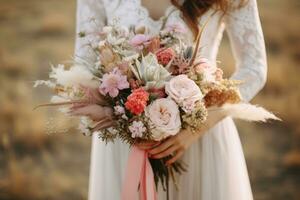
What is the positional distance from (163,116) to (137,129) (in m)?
0.07

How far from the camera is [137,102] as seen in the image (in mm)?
1363

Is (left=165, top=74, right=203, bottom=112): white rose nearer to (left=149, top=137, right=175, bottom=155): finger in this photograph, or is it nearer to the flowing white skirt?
(left=149, top=137, right=175, bottom=155): finger

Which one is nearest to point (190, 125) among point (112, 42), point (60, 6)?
point (112, 42)

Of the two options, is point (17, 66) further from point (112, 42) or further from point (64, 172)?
point (112, 42)

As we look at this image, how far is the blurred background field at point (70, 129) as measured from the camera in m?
3.38

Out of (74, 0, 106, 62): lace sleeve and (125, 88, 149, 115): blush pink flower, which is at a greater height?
(74, 0, 106, 62): lace sleeve

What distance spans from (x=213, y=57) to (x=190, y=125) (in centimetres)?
43

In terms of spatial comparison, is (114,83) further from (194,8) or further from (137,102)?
(194,8)

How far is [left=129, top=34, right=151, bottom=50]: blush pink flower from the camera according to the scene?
1449 mm

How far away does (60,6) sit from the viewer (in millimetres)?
3545

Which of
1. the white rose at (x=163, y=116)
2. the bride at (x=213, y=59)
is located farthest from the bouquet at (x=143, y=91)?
the bride at (x=213, y=59)

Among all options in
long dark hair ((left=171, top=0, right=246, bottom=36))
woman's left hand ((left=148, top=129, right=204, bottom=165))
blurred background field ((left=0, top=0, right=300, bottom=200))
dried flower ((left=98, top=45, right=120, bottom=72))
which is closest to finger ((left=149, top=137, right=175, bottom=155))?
woman's left hand ((left=148, top=129, right=204, bottom=165))

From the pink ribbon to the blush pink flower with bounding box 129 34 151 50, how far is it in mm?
263

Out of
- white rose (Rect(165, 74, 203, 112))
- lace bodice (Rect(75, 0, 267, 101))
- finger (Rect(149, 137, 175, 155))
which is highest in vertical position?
lace bodice (Rect(75, 0, 267, 101))
